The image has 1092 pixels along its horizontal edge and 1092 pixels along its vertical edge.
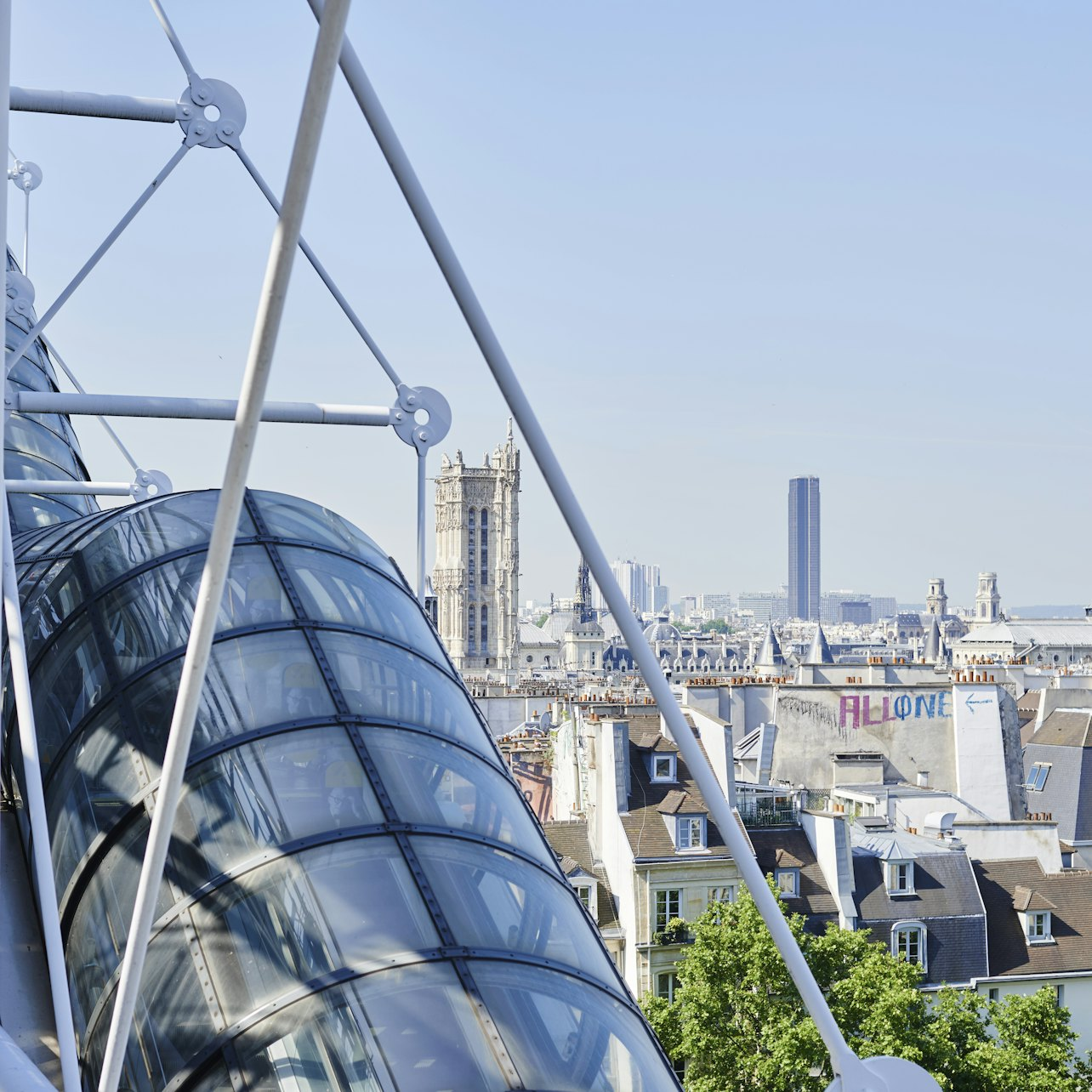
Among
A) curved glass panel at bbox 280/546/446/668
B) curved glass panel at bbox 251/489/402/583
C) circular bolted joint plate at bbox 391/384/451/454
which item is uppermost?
circular bolted joint plate at bbox 391/384/451/454

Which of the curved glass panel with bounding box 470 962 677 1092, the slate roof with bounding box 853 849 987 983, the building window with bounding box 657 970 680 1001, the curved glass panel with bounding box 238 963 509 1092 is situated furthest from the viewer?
the building window with bounding box 657 970 680 1001

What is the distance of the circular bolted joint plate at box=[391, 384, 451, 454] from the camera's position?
833 centimetres

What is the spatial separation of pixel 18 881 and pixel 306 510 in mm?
2227

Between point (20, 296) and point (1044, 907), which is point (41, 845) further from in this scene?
point (1044, 907)

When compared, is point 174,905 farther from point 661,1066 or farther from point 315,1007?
point 661,1066

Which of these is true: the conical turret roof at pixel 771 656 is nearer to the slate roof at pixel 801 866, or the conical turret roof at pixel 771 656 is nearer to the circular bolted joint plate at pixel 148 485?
the slate roof at pixel 801 866

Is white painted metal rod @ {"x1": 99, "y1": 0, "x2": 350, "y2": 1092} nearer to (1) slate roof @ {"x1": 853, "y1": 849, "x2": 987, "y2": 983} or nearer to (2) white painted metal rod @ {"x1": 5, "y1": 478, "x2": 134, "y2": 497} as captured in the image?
(2) white painted metal rod @ {"x1": 5, "y1": 478, "x2": 134, "y2": 497}

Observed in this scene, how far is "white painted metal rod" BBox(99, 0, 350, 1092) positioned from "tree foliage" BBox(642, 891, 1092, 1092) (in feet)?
57.6

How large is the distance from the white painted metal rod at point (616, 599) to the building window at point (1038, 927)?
76.0ft

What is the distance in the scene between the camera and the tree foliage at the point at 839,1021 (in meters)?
20.3

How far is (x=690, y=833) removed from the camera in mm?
26688

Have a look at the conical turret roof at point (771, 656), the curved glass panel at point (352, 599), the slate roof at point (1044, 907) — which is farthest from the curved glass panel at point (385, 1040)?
the conical turret roof at point (771, 656)

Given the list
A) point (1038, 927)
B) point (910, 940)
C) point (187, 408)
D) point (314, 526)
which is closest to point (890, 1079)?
point (314, 526)

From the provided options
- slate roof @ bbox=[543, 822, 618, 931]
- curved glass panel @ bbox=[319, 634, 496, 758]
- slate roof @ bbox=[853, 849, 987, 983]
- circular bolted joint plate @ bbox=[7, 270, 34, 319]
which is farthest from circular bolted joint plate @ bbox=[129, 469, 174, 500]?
slate roof @ bbox=[853, 849, 987, 983]
